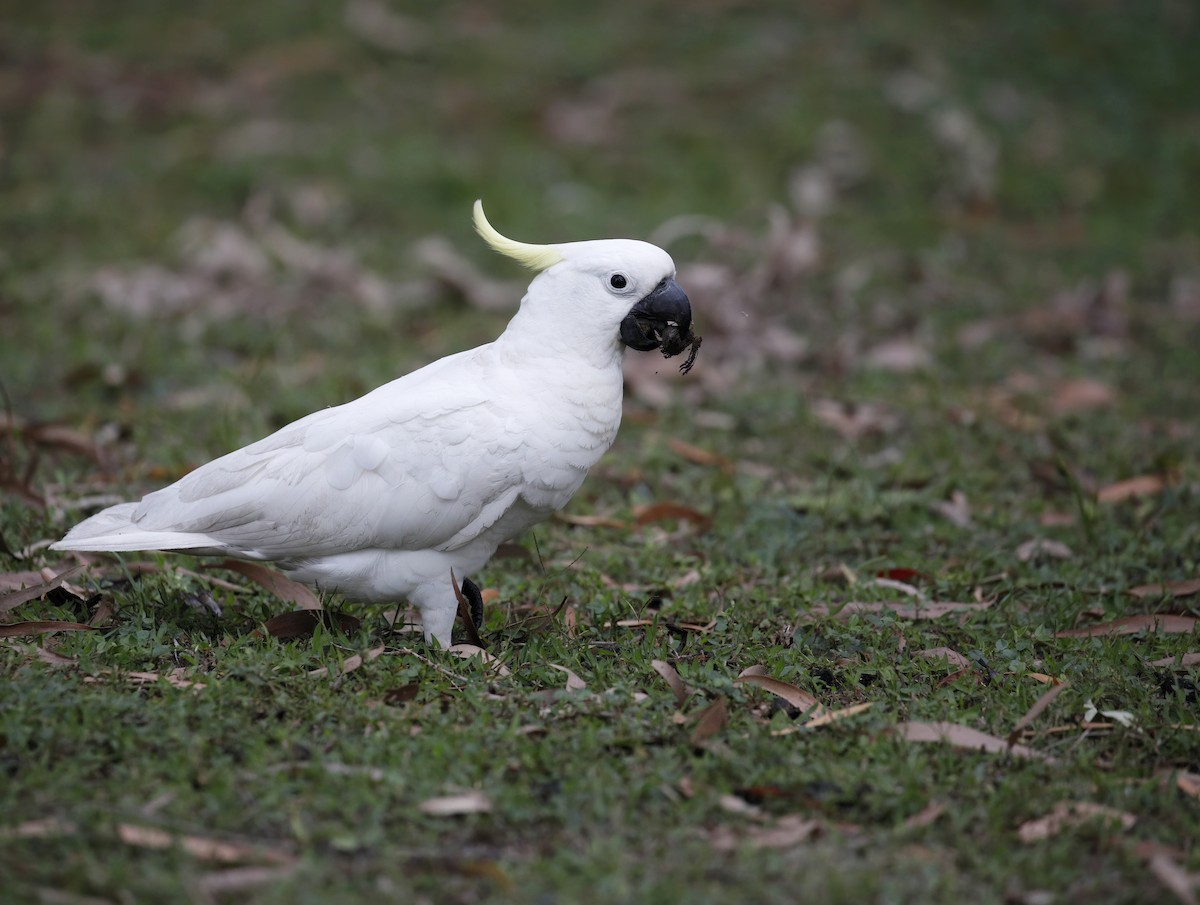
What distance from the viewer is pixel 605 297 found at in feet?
10.7

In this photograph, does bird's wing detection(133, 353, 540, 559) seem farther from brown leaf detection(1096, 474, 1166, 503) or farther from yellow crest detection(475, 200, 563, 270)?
brown leaf detection(1096, 474, 1166, 503)

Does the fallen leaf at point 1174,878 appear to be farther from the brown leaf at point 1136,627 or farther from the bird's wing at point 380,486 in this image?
the bird's wing at point 380,486

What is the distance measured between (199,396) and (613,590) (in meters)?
2.40

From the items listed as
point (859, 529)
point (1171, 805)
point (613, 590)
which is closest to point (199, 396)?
point (613, 590)

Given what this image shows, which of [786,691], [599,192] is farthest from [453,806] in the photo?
[599,192]

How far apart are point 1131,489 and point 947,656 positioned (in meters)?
1.70

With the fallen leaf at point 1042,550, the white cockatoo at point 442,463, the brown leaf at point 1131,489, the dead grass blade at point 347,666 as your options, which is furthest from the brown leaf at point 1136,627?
the dead grass blade at point 347,666

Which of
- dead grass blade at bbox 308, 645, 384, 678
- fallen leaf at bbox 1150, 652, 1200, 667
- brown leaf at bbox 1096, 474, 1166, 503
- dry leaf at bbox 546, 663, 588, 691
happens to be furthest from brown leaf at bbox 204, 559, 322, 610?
brown leaf at bbox 1096, 474, 1166, 503

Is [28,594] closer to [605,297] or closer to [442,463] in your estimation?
[442,463]

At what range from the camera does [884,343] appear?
6.23 m

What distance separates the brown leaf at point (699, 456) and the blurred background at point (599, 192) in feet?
1.19

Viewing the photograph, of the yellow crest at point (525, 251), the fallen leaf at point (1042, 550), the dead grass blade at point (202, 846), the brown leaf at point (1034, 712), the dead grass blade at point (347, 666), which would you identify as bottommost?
the fallen leaf at point (1042, 550)

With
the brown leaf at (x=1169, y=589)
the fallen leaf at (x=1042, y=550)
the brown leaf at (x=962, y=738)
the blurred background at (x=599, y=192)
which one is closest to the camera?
the brown leaf at (x=962, y=738)

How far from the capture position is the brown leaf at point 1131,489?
4.57m
